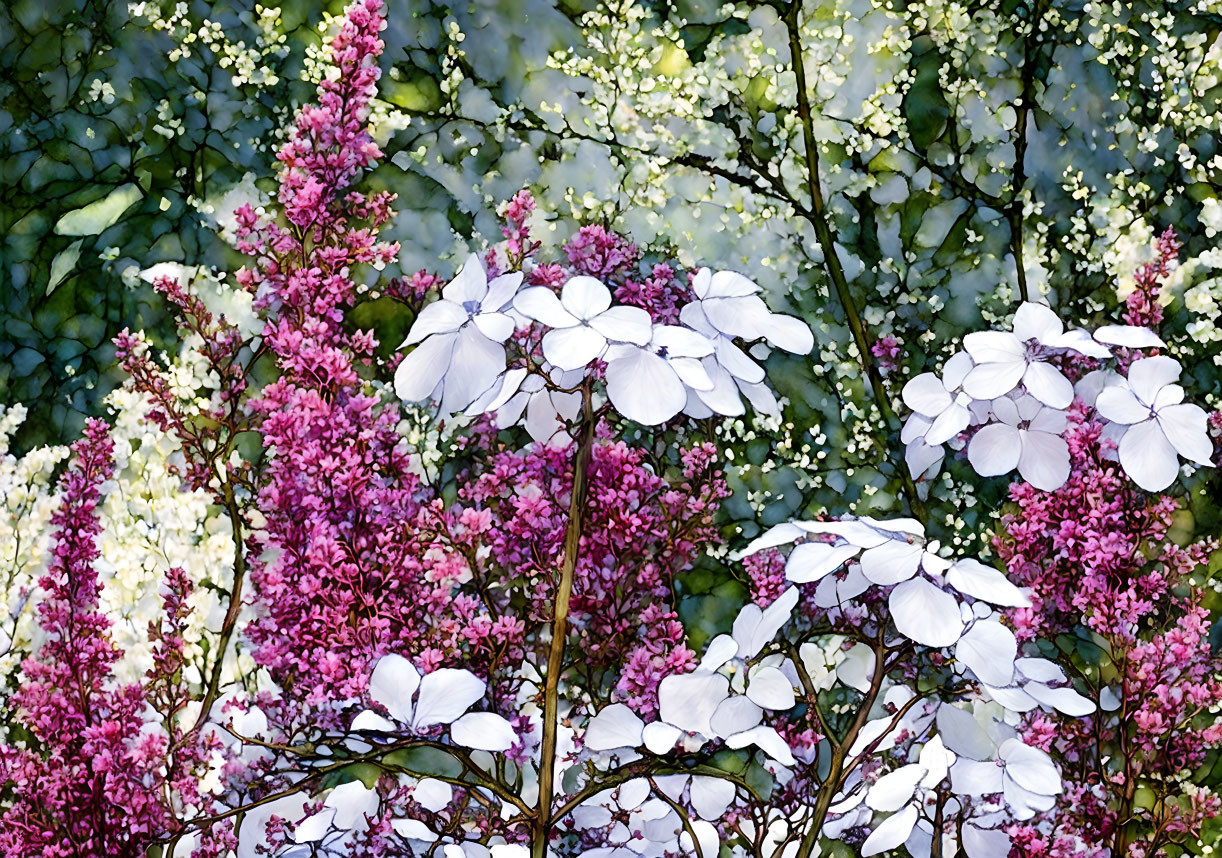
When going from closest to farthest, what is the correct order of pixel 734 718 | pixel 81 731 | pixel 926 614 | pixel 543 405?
pixel 926 614
pixel 734 718
pixel 543 405
pixel 81 731

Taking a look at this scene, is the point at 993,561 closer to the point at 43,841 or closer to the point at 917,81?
the point at 917,81

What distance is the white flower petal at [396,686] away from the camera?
1.99ft

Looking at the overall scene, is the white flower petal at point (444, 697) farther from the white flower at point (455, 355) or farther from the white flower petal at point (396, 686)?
the white flower at point (455, 355)

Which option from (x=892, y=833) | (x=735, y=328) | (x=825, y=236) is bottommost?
(x=892, y=833)

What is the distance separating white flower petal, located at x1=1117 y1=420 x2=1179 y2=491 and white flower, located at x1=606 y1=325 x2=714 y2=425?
285mm

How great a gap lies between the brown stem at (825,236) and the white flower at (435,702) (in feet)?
1.46

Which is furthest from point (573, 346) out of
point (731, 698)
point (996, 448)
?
point (996, 448)

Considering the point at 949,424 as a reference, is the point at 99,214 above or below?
above

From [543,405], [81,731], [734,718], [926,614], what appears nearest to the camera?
[926,614]

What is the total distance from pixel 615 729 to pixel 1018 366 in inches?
13.5

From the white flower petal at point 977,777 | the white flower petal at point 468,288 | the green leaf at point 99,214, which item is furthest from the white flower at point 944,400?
the green leaf at point 99,214

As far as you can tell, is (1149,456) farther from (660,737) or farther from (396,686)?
(396,686)

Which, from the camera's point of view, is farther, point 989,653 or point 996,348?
point 996,348

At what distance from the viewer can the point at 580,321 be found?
599 mm
